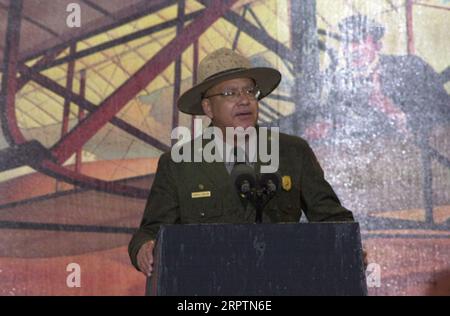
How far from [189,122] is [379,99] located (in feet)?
3.81

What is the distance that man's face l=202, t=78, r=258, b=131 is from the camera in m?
2.90

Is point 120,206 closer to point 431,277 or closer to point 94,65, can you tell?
point 94,65

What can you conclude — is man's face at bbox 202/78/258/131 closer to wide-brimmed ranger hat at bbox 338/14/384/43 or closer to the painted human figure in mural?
the painted human figure in mural

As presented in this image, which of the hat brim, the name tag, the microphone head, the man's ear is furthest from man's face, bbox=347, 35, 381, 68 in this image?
the microphone head

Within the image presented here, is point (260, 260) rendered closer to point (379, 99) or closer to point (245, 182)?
point (245, 182)

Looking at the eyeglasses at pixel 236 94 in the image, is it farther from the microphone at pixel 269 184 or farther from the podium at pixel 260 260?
the podium at pixel 260 260

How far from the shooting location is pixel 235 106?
9.57ft

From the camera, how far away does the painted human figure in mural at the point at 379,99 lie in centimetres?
440

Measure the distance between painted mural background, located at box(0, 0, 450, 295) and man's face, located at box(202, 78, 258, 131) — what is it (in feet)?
4.95

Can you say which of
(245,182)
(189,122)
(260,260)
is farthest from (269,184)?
(189,122)

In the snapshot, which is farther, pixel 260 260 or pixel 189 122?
pixel 189 122

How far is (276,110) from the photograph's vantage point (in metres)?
4.47

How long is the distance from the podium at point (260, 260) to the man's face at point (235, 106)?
3.07 feet

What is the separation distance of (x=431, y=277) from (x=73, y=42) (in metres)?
2.60
